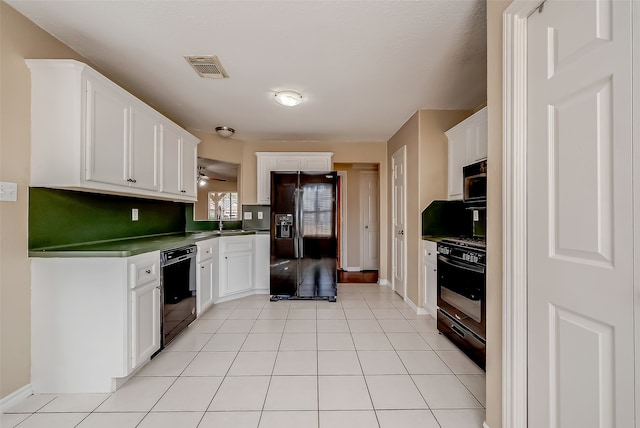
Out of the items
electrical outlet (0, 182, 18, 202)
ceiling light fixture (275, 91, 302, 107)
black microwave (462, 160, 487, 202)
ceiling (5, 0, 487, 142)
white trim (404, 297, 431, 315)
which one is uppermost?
ceiling (5, 0, 487, 142)

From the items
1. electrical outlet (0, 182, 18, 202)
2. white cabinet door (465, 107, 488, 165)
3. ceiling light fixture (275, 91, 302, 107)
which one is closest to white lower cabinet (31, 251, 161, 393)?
electrical outlet (0, 182, 18, 202)

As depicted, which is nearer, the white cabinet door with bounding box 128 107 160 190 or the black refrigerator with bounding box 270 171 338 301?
the white cabinet door with bounding box 128 107 160 190

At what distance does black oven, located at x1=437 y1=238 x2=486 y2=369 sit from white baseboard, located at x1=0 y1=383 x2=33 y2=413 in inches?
118

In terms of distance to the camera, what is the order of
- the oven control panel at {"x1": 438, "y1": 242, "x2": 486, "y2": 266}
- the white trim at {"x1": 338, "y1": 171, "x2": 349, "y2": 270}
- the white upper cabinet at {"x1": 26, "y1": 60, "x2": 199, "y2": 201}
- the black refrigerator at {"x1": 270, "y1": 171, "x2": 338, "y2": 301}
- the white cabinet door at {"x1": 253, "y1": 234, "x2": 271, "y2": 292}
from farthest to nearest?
the white trim at {"x1": 338, "y1": 171, "x2": 349, "y2": 270}, the white cabinet door at {"x1": 253, "y1": 234, "x2": 271, "y2": 292}, the black refrigerator at {"x1": 270, "y1": 171, "x2": 338, "y2": 301}, the oven control panel at {"x1": 438, "y1": 242, "x2": 486, "y2": 266}, the white upper cabinet at {"x1": 26, "y1": 60, "x2": 199, "y2": 201}

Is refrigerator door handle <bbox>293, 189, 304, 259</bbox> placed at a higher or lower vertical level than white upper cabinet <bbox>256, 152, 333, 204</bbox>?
lower

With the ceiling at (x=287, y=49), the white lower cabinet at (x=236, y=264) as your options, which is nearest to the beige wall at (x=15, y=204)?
the ceiling at (x=287, y=49)

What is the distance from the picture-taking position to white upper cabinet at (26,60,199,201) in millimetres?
1730

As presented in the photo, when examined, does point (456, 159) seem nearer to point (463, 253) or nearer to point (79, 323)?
point (463, 253)

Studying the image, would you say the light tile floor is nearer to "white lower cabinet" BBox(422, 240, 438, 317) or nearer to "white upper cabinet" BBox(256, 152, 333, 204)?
"white lower cabinet" BBox(422, 240, 438, 317)

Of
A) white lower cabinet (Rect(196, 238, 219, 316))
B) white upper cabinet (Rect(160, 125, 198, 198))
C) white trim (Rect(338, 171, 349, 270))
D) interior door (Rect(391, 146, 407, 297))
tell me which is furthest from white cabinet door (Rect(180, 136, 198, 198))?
white trim (Rect(338, 171, 349, 270))

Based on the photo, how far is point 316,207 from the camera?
12.2 ft

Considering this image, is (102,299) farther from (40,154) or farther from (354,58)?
(354,58)
